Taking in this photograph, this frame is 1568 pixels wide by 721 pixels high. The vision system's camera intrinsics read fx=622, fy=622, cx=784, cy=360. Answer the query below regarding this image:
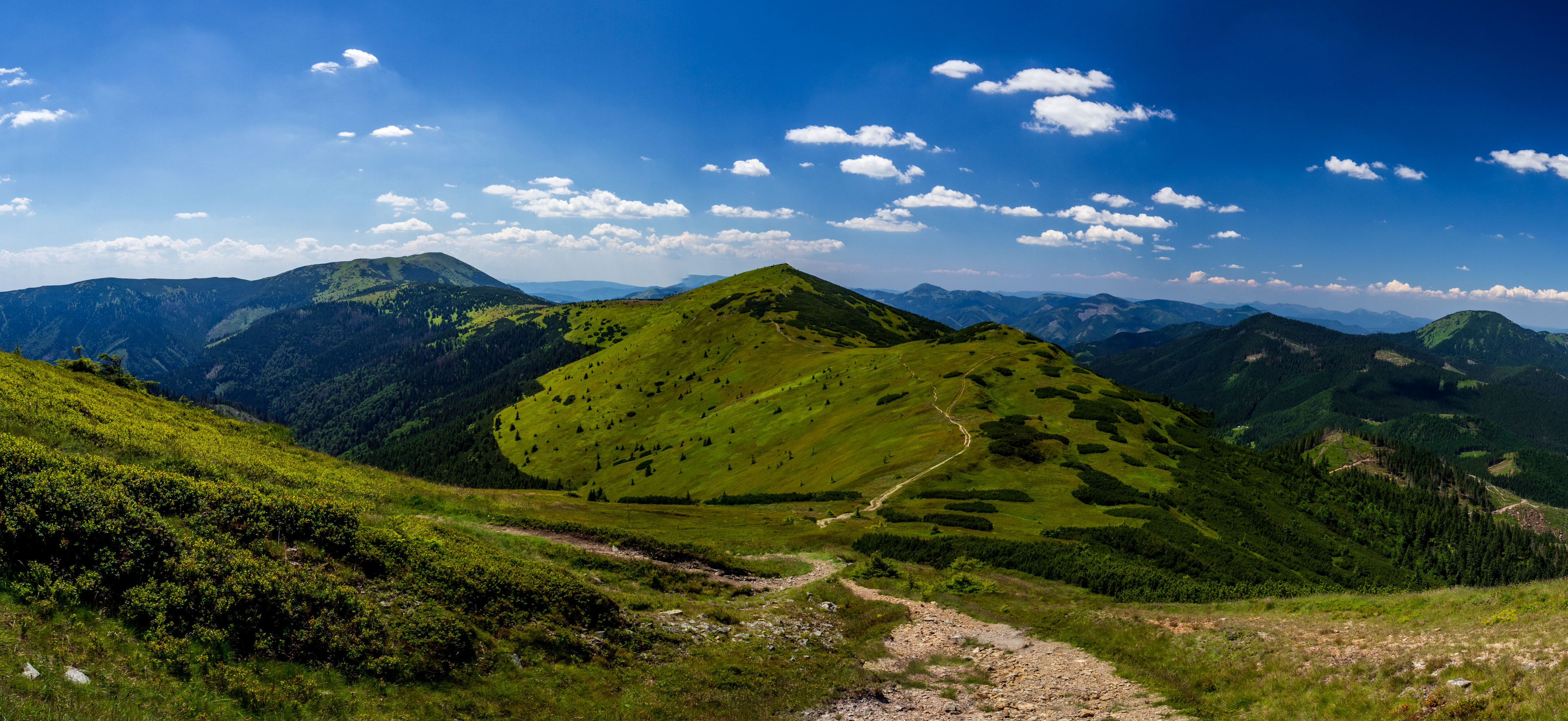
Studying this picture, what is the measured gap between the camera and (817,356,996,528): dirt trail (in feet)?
197

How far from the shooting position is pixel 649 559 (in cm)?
3881

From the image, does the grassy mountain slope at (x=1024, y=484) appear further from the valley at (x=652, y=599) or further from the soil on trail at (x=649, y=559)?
the soil on trail at (x=649, y=559)

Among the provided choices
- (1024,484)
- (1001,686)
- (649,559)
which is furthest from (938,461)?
(1001,686)

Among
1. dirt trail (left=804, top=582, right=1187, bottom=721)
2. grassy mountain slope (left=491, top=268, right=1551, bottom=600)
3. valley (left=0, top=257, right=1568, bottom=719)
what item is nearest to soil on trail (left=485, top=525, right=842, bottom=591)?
valley (left=0, top=257, right=1568, bottom=719)

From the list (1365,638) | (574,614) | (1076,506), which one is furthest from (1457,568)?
(574,614)

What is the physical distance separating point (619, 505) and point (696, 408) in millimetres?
127936

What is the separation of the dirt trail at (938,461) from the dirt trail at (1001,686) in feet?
82.9

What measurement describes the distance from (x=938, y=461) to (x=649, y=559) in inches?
1739

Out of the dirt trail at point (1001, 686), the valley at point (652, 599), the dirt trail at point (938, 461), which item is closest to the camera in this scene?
the valley at point (652, 599)

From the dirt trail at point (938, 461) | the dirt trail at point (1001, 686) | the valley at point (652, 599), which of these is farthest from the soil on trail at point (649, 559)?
the dirt trail at point (938, 461)

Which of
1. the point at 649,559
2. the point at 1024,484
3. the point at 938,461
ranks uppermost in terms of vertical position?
the point at 938,461

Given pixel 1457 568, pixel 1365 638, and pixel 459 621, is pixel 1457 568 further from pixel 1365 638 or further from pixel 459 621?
pixel 459 621

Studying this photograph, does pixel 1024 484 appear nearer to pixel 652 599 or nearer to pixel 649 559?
pixel 649 559

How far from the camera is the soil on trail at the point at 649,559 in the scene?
3841cm
